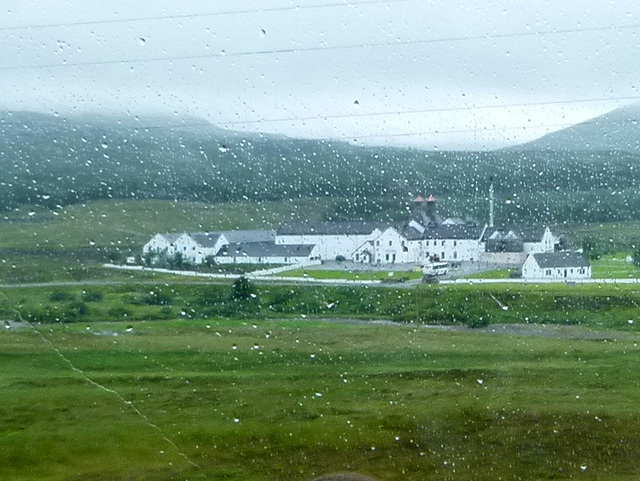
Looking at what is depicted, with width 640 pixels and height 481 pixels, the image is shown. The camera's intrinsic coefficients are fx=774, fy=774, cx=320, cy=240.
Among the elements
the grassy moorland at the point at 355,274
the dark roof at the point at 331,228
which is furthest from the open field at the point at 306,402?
the dark roof at the point at 331,228

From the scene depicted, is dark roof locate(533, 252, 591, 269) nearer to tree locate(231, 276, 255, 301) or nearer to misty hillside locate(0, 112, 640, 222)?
misty hillside locate(0, 112, 640, 222)

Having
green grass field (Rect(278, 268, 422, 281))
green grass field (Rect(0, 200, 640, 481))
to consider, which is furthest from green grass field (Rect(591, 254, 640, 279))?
green grass field (Rect(278, 268, 422, 281))

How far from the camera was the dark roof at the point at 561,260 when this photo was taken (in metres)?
3.97

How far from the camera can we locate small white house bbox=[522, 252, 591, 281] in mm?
3967

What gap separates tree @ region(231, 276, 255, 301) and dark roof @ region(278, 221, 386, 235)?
32 centimetres

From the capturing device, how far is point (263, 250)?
161 inches

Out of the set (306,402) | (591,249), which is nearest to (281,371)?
(306,402)

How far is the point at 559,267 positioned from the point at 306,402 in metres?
1.48

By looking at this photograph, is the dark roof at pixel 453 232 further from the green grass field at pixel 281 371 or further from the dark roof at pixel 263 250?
the dark roof at pixel 263 250

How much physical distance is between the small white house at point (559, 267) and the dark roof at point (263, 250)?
3.79 feet

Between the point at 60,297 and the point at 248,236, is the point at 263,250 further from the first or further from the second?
the point at 60,297

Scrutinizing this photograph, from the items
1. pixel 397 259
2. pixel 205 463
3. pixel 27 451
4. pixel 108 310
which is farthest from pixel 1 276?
pixel 397 259

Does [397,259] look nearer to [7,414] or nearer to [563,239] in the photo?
[563,239]

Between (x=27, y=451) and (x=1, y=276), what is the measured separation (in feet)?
3.10
